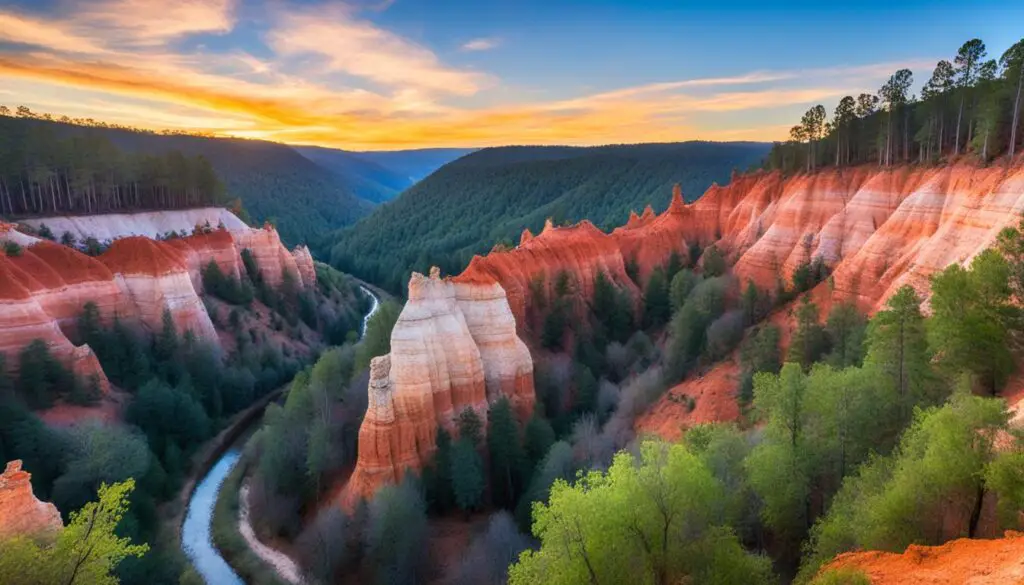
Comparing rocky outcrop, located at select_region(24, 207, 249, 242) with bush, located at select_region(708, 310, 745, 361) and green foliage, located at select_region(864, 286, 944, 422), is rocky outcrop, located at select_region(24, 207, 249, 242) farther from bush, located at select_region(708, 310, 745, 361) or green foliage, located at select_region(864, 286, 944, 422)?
green foliage, located at select_region(864, 286, 944, 422)

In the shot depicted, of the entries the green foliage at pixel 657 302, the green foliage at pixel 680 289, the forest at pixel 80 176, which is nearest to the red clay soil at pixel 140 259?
the forest at pixel 80 176

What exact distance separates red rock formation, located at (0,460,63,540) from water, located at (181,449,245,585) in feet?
44.9

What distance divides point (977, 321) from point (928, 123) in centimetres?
2726

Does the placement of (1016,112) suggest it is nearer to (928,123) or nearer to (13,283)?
(928,123)

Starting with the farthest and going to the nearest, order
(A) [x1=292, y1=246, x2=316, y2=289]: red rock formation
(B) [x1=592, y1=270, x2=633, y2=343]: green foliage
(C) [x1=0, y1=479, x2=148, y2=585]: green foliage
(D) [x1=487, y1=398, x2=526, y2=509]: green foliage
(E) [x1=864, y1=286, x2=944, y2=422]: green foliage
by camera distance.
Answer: (A) [x1=292, y1=246, x2=316, y2=289]: red rock formation, (B) [x1=592, y1=270, x2=633, y2=343]: green foliage, (D) [x1=487, y1=398, x2=526, y2=509]: green foliage, (E) [x1=864, y1=286, x2=944, y2=422]: green foliage, (C) [x1=0, y1=479, x2=148, y2=585]: green foliage

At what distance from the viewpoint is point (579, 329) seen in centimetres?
4453

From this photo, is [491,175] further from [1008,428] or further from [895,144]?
[1008,428]

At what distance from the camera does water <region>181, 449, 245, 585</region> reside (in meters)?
29.1

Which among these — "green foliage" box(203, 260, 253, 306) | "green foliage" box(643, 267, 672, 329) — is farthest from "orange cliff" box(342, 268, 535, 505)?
"green foliage" box(203, 260, 253, 306)

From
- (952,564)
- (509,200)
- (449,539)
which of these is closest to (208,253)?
(449,539)

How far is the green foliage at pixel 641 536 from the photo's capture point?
13.5 metres

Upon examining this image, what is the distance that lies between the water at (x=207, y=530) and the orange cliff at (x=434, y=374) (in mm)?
7140

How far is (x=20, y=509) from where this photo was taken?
16.2 metres

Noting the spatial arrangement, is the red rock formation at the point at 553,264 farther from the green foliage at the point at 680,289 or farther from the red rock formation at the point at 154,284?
the red rock formation at the point at 154,284
